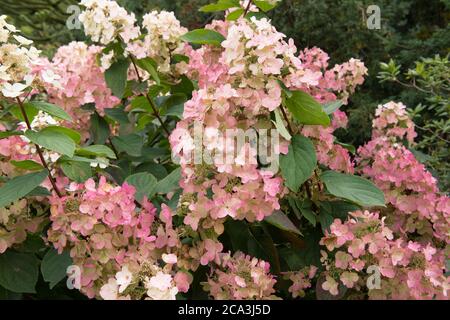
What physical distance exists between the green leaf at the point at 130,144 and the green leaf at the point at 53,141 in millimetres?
571

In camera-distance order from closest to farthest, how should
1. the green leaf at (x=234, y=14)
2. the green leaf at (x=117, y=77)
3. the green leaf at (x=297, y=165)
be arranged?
the green leaf at (x=297, y=165) → the green leaf at (x=234, y=14) → the green leaf at (x=117, y=77)

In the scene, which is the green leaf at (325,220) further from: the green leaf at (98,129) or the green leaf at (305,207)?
the green leaf at (98,129)

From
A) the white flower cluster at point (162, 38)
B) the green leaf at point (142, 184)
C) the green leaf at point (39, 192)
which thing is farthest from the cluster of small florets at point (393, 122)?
the green leaf at point (39, 192)

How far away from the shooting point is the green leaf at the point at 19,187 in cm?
129

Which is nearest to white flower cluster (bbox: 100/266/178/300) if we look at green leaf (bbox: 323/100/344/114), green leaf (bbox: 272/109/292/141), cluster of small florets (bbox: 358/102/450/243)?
green leaf (bbox: 272/109/292/141)

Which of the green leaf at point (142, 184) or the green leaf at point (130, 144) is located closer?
the green leaf at point (142, 184)

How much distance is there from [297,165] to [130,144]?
0.78 metres

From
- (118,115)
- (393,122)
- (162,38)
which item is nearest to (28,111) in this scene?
(118,115)

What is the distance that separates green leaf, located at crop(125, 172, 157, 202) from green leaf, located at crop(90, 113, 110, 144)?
1.52ft

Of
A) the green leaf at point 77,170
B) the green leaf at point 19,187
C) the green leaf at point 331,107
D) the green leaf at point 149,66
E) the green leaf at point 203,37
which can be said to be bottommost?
the green leaf at point 77,170

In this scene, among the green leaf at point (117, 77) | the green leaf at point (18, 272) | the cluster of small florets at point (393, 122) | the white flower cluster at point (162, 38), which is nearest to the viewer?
the green leaf at point (18, 272)

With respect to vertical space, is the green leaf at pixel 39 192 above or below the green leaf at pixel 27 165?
below
